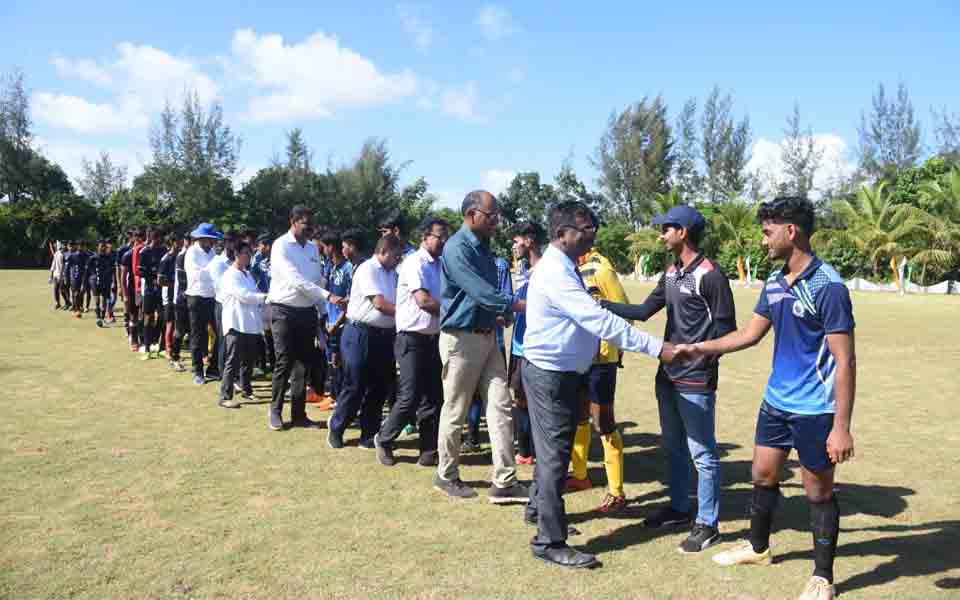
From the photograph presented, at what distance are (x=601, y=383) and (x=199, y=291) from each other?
6.26 metres

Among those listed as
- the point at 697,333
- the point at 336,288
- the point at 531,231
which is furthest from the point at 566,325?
the point at 336,288

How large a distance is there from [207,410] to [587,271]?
16.2 feet

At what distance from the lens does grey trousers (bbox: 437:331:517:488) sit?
4.99 metres

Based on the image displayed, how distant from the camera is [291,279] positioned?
6875mm

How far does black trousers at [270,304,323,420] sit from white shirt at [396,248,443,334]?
160 centimetres

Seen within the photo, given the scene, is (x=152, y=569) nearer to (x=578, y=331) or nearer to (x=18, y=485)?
(x=18, y=485)

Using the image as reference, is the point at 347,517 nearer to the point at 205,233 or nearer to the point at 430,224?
the point at 430,224

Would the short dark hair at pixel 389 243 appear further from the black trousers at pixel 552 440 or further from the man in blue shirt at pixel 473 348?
the black trousers at pixel 552 440

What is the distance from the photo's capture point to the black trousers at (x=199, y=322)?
9312 millimetres

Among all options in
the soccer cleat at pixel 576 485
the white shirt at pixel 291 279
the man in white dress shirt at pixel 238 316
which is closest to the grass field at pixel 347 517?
the soccer cleat at pixel 576 485

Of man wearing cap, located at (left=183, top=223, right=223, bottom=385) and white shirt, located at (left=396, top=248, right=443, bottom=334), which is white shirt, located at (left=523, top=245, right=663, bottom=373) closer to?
white shirt, located at (left=396, top=248, right=443, bottom=334)

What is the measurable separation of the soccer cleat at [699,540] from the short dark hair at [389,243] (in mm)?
3597

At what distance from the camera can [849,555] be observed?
4.25 meters

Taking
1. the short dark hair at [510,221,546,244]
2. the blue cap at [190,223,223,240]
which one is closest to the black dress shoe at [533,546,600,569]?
the short dark hair at [510,221,546,244]
